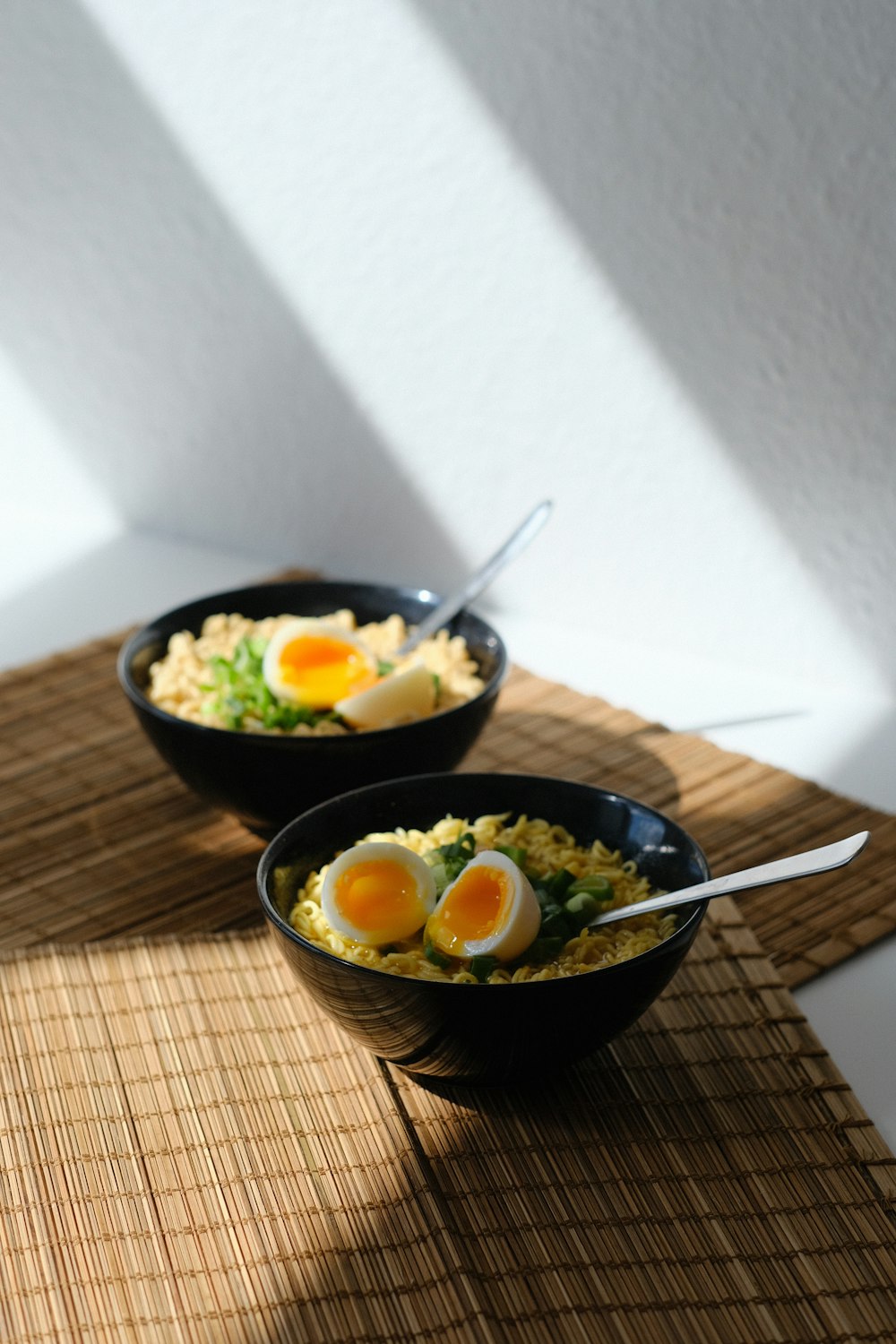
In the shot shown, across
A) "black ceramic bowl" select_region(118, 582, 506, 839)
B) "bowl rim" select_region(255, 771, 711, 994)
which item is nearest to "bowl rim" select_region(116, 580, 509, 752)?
"black ceramic bowl" select_region(118, 582, 506, 839)

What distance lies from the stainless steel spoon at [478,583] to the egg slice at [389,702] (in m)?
0.18

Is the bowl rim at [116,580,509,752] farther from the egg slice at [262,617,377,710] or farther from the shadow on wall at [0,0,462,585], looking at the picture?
the shadow on wall at [0,0,462,585]

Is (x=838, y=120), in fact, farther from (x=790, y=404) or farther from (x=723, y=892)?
(x=723, y=892)

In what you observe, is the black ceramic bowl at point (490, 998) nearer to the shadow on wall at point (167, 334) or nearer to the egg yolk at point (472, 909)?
the egg yolk at point (472, 909)

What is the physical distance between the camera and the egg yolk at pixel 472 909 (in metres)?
1.06

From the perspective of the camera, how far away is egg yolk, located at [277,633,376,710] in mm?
1497

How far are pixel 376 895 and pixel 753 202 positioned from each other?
125 cm

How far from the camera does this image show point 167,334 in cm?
274

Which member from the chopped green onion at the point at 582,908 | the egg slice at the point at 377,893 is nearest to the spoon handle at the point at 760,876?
the chopped green onion at the point at 582,908

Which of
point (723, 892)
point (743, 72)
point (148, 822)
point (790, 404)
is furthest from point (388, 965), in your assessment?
point (743, 72)

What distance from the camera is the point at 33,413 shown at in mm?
3084

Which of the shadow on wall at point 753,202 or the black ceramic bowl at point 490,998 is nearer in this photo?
the black ceramic bowl at point 490,998

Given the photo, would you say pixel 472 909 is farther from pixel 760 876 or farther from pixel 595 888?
pixel 760 876

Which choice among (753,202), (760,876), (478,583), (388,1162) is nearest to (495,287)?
(753,202)
